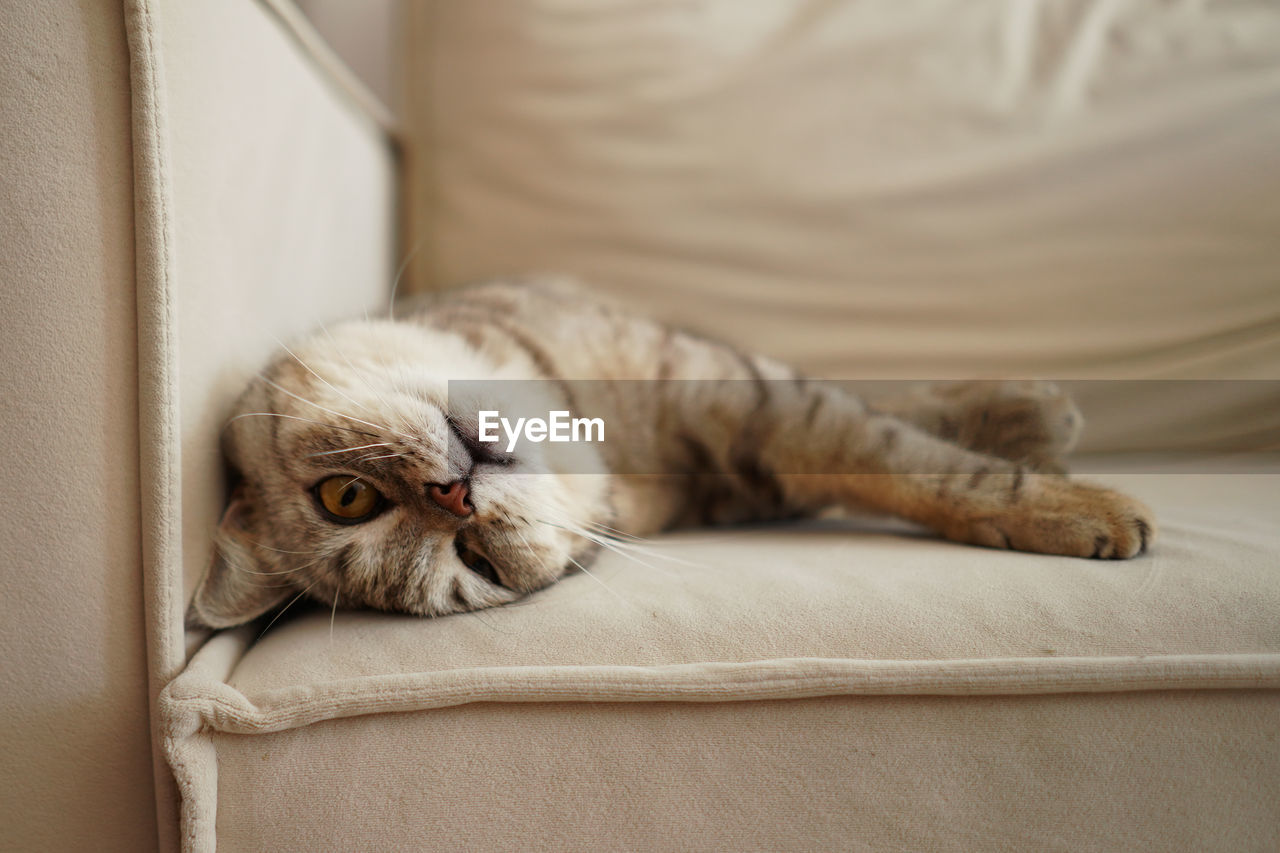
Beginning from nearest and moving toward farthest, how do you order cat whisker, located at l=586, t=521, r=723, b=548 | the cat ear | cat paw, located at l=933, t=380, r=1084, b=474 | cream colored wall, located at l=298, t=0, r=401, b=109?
1. the cat ear
2. cat whisker, located at l=586, t=521, r=723, b=548
3. cat paw, located at l=933, t=380, r=1084, b=474
4. cream colored wall, located at l=298, t=0, r=401, b=109

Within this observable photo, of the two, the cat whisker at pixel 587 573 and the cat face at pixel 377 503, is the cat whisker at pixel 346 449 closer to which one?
the cat face at pixel 377 503

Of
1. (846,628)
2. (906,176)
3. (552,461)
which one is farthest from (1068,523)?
(906,176)

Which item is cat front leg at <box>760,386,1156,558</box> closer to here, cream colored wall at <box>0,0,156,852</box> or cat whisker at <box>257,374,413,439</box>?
cat whisker at <box>257,374,413,439</box>

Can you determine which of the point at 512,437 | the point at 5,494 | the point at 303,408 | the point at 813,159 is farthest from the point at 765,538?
the point at 5,494

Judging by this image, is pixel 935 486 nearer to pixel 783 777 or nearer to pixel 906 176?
pixel 783 777

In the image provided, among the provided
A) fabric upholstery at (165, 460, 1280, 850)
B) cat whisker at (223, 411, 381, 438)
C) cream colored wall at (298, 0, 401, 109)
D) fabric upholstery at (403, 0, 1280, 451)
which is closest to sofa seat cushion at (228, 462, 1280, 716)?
fabric upholstery at (165, 460, 1280, 850)

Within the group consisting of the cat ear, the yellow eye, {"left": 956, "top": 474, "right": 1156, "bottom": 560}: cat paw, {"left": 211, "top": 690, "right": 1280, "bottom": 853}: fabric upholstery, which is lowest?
{"left": 211, "top": 690, "right": 1280, "bottom": 853}: fabric upholstery

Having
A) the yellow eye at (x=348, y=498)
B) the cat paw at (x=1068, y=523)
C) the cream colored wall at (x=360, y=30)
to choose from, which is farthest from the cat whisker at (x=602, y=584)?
the cream colored wall at (x=360, y=30)
